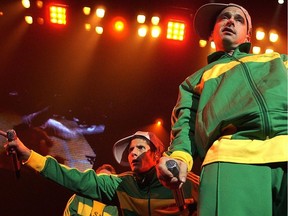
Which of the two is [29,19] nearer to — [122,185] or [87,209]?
[87,209]

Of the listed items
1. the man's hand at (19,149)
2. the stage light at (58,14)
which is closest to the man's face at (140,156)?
the man's hand at (19,149)

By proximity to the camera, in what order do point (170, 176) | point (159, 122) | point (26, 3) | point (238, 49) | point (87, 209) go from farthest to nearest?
point (159, 122) → point (26, 3) → point (87, 209) → point (238, 49) → point (170, 176)

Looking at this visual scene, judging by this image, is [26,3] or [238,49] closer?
[238,49]

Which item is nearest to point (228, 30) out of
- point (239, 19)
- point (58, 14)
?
point (239, 19)

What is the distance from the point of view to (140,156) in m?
3.67

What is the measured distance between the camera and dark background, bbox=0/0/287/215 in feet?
21.9

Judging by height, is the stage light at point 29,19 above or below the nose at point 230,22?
below

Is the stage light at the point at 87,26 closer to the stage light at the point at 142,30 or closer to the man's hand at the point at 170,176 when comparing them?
the stage light at the point at 142,30

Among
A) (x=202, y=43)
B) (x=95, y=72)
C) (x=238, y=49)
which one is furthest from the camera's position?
(x=95, y=72)

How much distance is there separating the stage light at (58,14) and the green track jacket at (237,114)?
511 centimetres

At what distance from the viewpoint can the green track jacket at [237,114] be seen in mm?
1523

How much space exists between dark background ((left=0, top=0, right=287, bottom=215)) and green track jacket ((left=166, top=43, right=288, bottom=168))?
4711 mm

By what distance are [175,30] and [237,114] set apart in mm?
5340

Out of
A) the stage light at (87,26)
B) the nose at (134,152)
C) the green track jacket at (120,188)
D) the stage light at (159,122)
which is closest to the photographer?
the green track jacket at (120,188)
